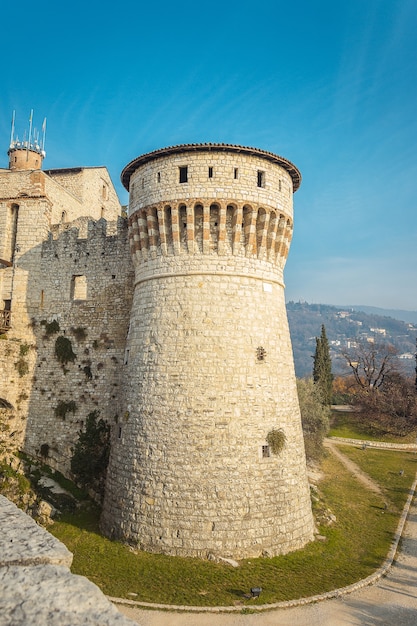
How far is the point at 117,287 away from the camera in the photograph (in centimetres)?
2169

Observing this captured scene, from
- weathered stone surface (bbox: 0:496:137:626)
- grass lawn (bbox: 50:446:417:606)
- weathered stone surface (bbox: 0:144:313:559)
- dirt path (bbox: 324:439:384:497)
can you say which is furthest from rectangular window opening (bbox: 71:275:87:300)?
dirt path (bbox: 324:439:384:497)

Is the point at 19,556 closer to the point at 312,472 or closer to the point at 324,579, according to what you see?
the point at 324,579

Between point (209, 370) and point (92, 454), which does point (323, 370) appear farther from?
point (209, 370)

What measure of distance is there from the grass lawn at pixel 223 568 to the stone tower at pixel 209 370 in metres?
0.58

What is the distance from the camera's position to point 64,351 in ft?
72.0

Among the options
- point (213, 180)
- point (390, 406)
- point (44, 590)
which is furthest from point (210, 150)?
point (390, 406)

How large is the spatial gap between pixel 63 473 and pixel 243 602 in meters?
11.2

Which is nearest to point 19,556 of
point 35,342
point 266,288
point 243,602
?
point 243,602

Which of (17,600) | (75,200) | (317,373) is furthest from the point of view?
(317,373)

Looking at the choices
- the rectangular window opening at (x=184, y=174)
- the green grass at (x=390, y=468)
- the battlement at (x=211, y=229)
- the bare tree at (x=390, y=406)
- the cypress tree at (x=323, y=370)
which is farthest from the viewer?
the cypress tree at (x=323, y=370)

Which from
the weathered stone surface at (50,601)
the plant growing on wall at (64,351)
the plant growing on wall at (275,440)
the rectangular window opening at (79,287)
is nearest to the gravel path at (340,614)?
the plant growing on wall at (275,440)

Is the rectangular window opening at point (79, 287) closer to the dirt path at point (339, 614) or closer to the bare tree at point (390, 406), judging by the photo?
the dirt path at point (339, 614)

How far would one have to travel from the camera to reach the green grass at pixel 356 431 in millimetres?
40750

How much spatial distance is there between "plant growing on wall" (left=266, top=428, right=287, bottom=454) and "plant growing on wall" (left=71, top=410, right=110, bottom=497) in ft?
26.1
